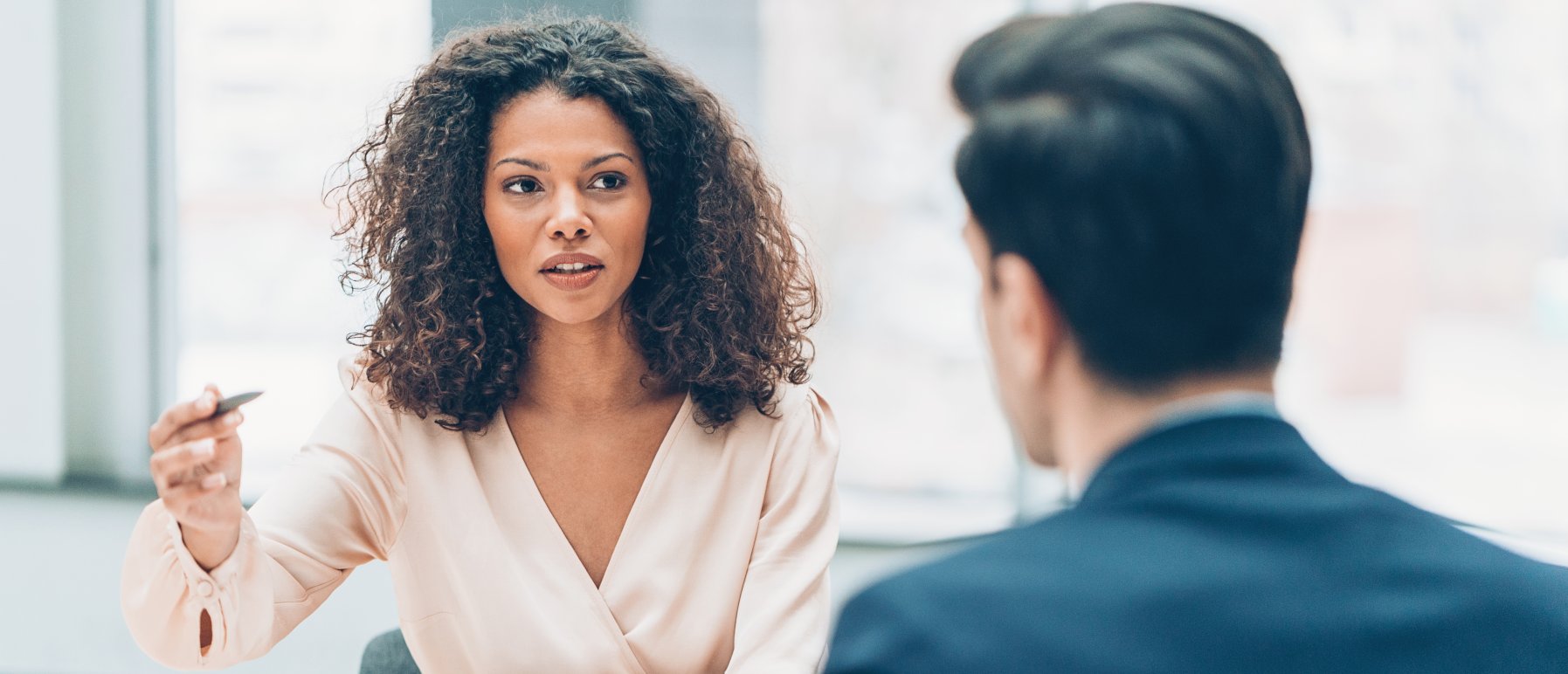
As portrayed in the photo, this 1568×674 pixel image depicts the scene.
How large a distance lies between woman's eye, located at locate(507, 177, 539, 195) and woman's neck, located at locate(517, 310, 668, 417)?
0.59 ft

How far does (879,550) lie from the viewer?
3924 millimetres

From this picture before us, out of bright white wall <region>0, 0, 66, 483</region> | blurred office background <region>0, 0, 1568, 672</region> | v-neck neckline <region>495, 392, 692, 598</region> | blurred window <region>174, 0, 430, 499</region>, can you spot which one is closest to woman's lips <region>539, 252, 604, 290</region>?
v-neck neckline <region>495, 392, 692, 598</region>

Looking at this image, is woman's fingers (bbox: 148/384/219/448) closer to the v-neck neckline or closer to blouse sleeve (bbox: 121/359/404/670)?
blouse sleeve (bbox: 121/359/404/670)

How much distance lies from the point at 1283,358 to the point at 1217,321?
74 millimetres

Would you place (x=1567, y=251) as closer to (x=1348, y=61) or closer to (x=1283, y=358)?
(x=1348, y=61)

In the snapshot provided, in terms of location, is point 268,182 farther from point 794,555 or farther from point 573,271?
point 794,555

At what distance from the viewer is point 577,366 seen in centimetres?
166

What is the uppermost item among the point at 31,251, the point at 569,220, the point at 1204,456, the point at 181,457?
the point at 1204,456

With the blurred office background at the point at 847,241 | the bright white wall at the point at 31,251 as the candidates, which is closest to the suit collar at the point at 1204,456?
the blurred office background at the point at 847,241

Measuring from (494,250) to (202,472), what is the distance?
0.52m

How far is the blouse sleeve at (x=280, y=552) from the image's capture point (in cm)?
131

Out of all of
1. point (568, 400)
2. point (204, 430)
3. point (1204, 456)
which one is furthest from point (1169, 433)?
point (568, 400)

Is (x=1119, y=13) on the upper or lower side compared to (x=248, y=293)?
upper

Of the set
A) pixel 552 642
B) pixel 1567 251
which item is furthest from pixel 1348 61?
pixel 552 642
